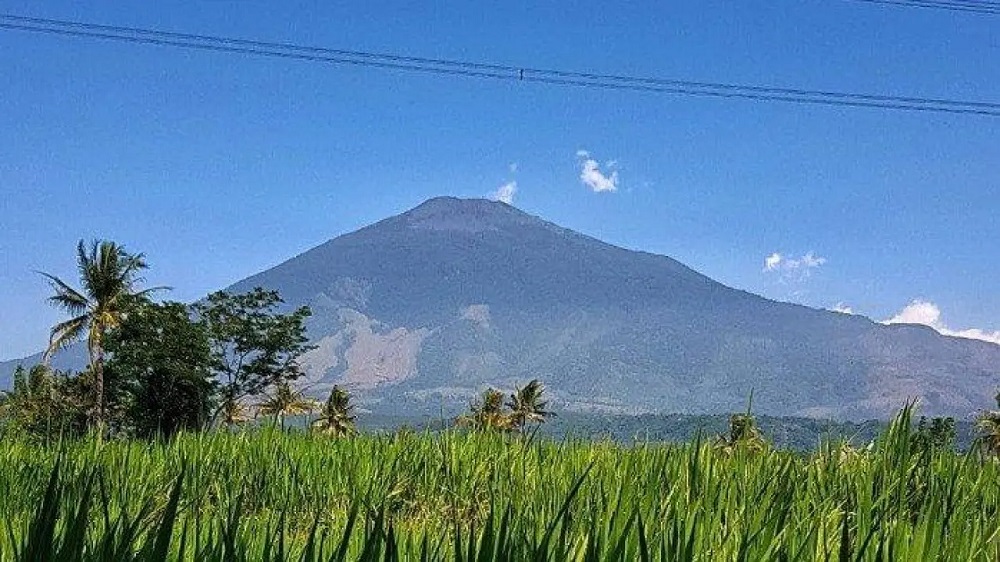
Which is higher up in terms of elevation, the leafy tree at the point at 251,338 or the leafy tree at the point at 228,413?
the leafy tree at the point at 251,338

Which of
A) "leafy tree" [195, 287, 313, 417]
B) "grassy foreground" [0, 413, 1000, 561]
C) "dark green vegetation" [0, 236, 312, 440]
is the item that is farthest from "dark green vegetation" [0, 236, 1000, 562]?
"leafy tree" [195, 287, 313, 417]

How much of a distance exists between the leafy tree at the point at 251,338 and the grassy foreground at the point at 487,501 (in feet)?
249

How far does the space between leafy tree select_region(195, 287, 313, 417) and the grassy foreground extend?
75.9m

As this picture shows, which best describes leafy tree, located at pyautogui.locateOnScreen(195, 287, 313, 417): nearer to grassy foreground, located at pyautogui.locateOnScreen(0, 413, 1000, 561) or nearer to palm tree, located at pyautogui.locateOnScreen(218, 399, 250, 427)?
palm tree, located at pyautogui.locateOnScreen(218, 399, 250, 427)

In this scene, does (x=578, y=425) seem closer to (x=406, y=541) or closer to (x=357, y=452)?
(x=357, y=452)

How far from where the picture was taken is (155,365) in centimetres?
7162

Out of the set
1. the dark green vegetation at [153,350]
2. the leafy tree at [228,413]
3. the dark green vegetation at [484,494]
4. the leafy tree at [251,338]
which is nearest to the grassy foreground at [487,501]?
the dark green vegetation at [484,494]

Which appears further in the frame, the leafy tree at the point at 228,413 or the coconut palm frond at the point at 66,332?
the coconut palm frond at the point at 66,332

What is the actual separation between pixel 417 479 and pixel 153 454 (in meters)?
2.26

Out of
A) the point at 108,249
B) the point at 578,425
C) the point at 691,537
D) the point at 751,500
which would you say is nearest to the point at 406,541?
the point at 691,537

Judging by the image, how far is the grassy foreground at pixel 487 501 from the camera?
2168 millimetres

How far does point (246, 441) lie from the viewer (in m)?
8.05

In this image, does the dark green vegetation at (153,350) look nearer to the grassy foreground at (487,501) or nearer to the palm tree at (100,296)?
the palm tree at (100,296)

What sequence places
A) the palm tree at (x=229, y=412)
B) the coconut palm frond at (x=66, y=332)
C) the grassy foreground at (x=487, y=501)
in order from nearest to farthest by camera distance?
1. the grassy foreground at (x=487, y=501)
2. the palm tree at (x=229, y=412)
3. the coconut palm frond at (x=66, y=332)
